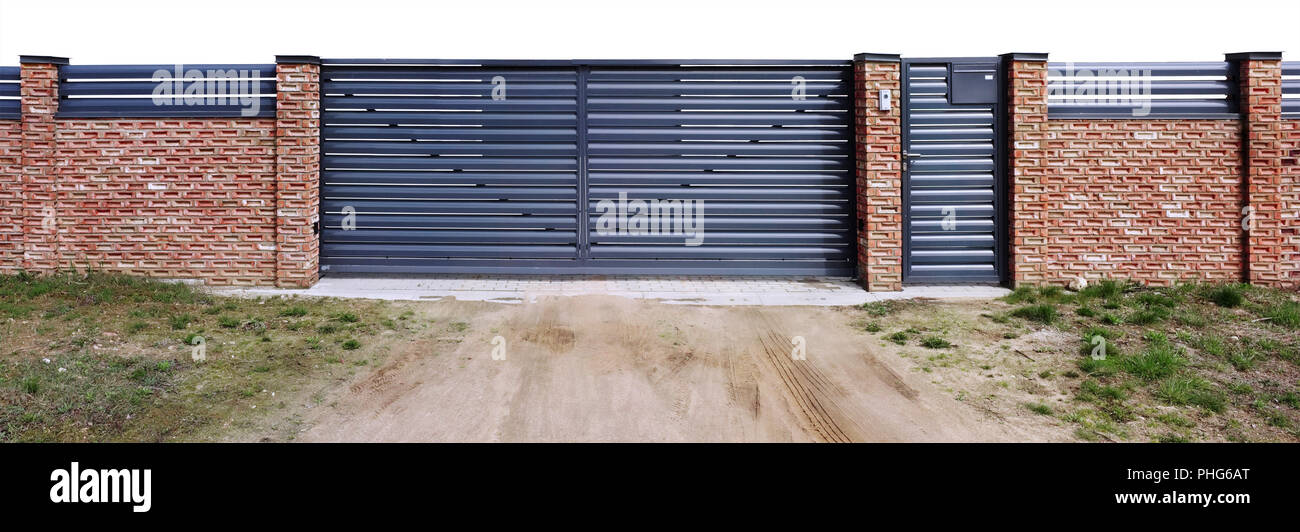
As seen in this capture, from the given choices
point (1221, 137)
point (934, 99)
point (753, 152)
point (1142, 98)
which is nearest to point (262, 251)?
point (753, 152)

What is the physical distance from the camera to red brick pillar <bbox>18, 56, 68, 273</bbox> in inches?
Result: 405

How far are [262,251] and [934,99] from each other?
25.5 ft

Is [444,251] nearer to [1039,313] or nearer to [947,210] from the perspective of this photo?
[947,210]

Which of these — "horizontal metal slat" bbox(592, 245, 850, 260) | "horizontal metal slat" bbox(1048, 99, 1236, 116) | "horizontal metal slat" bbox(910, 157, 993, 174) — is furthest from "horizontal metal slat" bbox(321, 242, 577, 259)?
"horizontal metal slat" bbox(1048, 99, 1236, 116)

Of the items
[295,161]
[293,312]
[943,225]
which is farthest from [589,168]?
[943,225]

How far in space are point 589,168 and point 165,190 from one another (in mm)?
4776

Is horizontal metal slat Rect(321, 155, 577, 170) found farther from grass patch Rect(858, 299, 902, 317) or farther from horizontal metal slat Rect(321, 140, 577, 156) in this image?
grass patch Rect(858, 299, 902, 317)

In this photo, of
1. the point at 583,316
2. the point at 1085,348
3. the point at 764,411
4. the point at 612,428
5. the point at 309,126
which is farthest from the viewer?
the point at 309,126

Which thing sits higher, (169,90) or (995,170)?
(169,90)

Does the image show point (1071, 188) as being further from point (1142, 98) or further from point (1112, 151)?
point (1142, 98)

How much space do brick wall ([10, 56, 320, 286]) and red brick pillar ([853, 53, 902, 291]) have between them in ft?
20.2

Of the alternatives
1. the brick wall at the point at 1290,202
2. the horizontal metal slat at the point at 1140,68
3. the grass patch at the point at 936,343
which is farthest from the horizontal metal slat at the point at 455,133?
the brick wall at the point at 1290,202

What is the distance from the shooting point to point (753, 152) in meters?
10.8

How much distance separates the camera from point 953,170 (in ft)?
34.5
